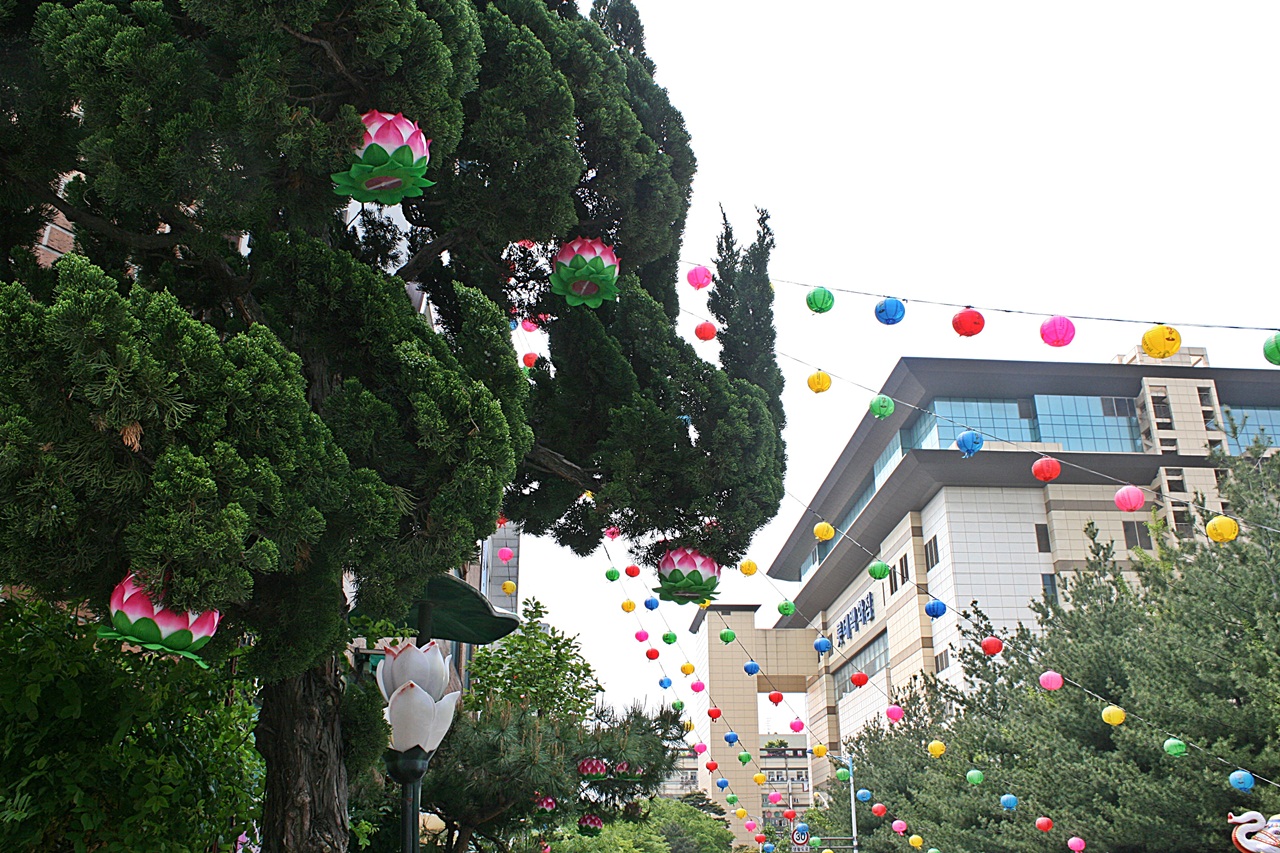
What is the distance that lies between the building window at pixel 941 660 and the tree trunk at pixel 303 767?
39812 millimetres

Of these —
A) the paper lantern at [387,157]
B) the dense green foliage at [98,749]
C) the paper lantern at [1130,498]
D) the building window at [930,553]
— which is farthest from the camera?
the building window at [930,553]

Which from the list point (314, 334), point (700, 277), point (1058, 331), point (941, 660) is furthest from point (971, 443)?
point (941, 660)

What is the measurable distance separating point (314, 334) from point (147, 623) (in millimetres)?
1907

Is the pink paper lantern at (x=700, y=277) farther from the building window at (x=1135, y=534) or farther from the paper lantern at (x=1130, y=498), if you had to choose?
the building window at (x=1135, y=534)

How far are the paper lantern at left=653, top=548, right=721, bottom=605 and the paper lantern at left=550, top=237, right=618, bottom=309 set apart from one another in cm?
169

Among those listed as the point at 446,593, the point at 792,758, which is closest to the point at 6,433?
the point at 446,593

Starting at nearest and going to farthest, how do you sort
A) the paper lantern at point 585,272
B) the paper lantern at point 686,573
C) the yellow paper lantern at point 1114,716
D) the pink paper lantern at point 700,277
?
the paper lantern at point 585,272
the paper lantern at point 686,573
the pink paper lantern at point 700,277
the yellow paper lantern at point 1114,716

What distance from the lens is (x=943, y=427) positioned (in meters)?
43.9

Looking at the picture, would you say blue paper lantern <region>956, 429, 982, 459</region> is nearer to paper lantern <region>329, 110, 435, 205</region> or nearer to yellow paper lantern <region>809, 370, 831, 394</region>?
yellow paper lantern <region>809, 370, 831, 394</region>

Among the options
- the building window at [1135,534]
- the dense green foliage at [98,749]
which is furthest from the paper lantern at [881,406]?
the building window at [1135,534]

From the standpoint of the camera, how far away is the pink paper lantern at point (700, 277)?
792cm

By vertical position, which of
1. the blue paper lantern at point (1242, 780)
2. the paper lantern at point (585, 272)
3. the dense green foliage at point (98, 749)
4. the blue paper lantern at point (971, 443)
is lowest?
the dense green foliage at point (98, 749)

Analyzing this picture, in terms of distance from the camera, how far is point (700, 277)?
7938 mm

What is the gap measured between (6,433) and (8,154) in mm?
2039
